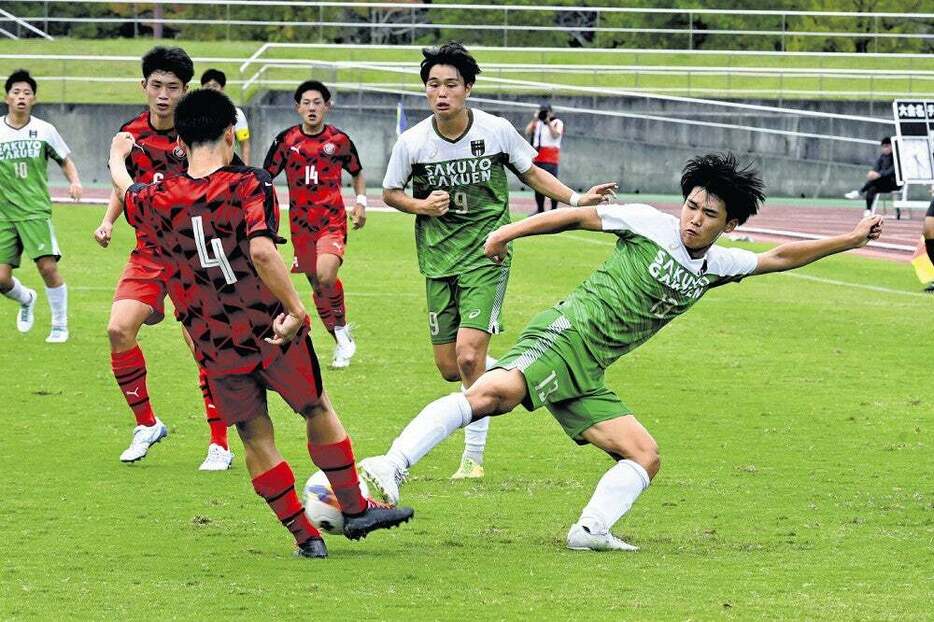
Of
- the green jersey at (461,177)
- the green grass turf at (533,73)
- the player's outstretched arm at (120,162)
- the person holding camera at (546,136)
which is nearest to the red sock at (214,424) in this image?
the player's outstretched arm at (120,162)

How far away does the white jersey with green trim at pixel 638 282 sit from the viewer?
7.34m

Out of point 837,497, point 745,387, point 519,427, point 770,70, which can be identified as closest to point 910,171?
point 770,70

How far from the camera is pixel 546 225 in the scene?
7.15m

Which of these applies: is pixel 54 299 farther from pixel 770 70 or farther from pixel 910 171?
pixel 770 70

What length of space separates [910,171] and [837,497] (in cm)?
2180

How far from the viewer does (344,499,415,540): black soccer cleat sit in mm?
7117

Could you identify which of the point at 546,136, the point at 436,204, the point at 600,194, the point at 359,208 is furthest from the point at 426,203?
the point at 546,136

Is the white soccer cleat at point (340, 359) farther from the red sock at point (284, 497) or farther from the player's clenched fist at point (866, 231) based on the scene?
the player's clenched fist at point (866, 231)

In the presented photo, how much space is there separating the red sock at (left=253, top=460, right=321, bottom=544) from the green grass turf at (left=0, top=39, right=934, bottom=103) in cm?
3478

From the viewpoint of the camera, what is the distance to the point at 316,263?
14117 mm

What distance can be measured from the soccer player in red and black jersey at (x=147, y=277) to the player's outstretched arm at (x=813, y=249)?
3565mm

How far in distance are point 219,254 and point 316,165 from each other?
7.42 m

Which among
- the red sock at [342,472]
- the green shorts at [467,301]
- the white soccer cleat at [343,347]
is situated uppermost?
the green shorts at [467,301]

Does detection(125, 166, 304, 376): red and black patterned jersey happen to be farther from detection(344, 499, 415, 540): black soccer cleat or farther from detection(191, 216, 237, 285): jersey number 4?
detection(344, 499, 415, 540): black soccer cleat
